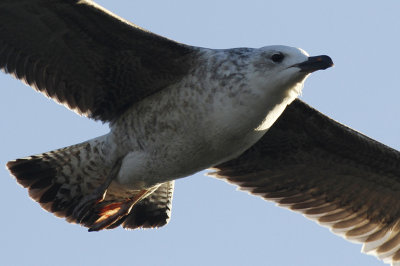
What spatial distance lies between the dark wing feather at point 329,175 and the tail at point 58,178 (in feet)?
4.09

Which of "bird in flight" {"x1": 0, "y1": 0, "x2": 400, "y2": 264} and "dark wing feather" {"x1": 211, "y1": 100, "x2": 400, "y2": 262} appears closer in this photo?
"bird in flight" {"x1": 0, "y1": 0, "x2": 400, "y2": 264}

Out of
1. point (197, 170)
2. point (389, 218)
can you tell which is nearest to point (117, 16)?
point (197, 170)

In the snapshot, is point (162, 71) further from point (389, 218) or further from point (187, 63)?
point (389, 218)

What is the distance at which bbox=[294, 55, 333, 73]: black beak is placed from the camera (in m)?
6.27

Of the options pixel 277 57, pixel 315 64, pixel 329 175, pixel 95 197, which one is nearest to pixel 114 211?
pixel 95 197

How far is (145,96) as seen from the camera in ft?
23.5

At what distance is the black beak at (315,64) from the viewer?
20.6ft

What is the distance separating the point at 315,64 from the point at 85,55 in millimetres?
1945

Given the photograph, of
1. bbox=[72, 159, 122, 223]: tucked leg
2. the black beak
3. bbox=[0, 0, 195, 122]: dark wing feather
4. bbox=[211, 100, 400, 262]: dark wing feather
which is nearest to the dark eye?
the black beak

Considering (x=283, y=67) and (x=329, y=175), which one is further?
(x=329, y=175)

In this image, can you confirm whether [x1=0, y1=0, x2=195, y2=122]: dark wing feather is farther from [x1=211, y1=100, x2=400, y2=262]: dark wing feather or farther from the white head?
[x1=211, y1=100, x2=400, y2=262]: dark wing feather

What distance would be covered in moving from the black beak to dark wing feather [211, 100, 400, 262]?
112 centimetres

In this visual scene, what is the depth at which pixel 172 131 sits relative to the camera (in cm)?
680

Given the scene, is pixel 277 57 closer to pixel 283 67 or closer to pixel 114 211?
pixel 283 67
